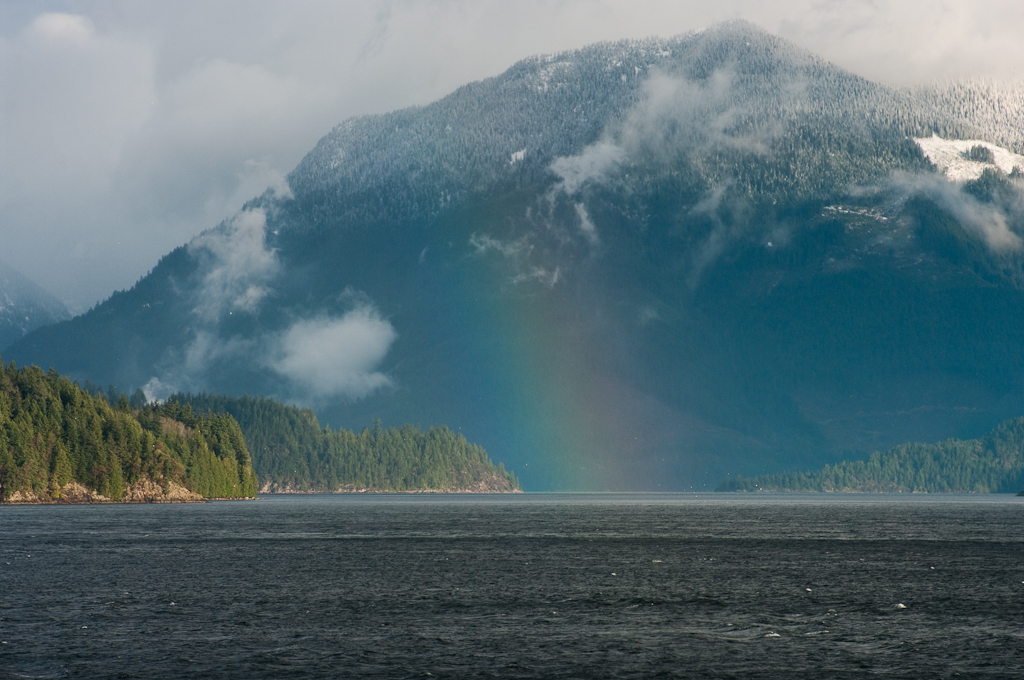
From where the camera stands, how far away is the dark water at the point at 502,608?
5400 cm

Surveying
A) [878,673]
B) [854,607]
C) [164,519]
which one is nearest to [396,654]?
[878,673]

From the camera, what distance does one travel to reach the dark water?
5400 centimetres


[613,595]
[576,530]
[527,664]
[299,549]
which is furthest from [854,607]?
[576,530]

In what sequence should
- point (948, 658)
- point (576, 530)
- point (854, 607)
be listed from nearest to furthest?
1. point (948, 658)
2. point (854, 607)
3. point (576, 530)

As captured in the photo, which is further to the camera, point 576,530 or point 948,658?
point 576,530

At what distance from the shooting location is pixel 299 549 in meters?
124

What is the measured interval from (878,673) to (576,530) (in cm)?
12351

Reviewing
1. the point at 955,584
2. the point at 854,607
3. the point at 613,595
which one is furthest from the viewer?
the point at 955,584

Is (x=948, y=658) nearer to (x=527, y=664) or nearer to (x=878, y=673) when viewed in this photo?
(x=878, y=673)

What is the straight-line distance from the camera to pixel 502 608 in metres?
73.2

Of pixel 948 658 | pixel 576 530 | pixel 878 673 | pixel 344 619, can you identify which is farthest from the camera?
pixel 576 530

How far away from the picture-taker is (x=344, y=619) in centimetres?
6850

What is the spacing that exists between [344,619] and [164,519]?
121117mm

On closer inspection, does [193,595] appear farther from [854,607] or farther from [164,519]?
[164,519]
